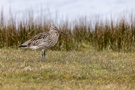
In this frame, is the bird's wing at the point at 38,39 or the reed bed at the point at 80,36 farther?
the reed bed at the point at 80,36

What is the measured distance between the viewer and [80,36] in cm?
1847

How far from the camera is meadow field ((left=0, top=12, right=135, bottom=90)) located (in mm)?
8445

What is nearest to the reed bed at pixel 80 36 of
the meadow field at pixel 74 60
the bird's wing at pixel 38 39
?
the meadow field at pixel 74 60

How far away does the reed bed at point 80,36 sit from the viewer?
17.2 meters

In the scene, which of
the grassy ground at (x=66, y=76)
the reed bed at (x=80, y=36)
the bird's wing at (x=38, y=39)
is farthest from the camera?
the reed bed at (x=80, y=36)

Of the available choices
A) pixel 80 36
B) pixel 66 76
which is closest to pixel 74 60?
pixel 66 76

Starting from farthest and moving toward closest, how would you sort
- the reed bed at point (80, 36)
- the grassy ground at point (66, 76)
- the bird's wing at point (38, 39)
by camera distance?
the reed bed at point (80, 36) → the bird's wing at point (38, 39) → the grassy ground at point (66, 76)

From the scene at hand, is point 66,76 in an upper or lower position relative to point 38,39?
lower

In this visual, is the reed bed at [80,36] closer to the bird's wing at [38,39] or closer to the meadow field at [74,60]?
the meadow field at [74,60]

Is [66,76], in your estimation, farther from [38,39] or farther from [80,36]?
[80,36]

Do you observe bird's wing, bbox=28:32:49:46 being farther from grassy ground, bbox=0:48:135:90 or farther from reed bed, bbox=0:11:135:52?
reed bed, bbox=0:11:135:52

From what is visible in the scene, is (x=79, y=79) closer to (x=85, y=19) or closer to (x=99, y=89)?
(x=99, y=89)

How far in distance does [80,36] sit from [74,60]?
20.6 ft

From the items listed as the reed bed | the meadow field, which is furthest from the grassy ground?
the reed bed
